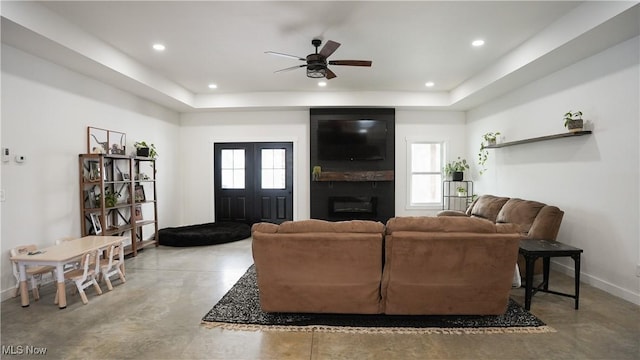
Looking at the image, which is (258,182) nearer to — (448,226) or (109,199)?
(109,199)

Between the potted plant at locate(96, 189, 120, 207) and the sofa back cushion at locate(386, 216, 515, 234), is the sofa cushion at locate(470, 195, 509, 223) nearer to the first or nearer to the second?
the sofa back cushion at locate(386, 216, 515, 234)

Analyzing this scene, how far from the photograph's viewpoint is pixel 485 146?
18.7 feet

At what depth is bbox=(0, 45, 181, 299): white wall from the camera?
10.7 ft

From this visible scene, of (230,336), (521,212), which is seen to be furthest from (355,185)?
(230,336)

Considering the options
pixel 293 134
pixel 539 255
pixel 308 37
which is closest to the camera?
pixel 539 255

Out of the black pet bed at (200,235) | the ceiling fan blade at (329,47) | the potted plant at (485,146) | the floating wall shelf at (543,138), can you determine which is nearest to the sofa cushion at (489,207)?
the floating wall shelf at (543,138)

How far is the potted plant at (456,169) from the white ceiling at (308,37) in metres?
1.59

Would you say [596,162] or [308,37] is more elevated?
[308,37]

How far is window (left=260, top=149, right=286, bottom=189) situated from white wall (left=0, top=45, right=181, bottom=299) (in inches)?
117

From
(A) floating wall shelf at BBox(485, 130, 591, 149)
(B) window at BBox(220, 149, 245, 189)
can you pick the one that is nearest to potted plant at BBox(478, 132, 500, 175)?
(A) floating wall shelf at BBox(485, 130, 591, 149)

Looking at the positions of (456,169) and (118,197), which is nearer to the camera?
(118,197)

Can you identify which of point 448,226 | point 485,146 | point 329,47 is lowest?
point 448,226

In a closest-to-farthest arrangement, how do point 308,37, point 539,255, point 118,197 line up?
point 539,255
point 308,37
point 118,197

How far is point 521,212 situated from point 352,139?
11.4 feet
